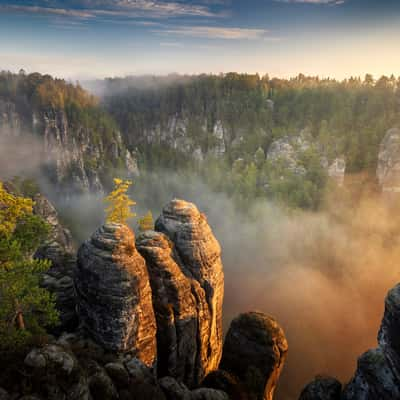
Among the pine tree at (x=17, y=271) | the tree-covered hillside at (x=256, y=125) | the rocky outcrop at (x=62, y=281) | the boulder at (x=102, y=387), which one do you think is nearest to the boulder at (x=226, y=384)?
the rocky outcrop at (x=62, y=281)

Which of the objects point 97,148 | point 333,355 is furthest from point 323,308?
point 97,148

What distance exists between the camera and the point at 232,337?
3266cm

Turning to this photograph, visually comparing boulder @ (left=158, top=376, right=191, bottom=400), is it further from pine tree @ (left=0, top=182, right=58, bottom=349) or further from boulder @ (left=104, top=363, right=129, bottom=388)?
pine tree @ (left=0, top=182, right=58, bottom=349)

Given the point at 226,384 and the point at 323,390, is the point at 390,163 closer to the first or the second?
the point at 323,390

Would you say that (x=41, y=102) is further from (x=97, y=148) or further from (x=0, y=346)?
(x=0, y=346)

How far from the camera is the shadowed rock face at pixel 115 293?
21.7 meters

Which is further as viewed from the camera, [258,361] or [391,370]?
[258,361]

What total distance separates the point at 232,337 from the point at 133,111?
148143 millimetres

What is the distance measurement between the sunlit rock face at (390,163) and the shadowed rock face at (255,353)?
7841cm

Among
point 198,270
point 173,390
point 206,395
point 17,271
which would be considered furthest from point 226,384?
point 17,271

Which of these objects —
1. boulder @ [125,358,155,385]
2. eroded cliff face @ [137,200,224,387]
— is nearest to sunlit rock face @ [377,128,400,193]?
eroded cliff face @ [137,200,224,387]

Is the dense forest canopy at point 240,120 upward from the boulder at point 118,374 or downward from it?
upward

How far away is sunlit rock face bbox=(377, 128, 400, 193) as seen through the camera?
90750mm

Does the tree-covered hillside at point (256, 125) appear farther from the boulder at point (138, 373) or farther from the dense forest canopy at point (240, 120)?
the boulder at point (138, 373)
